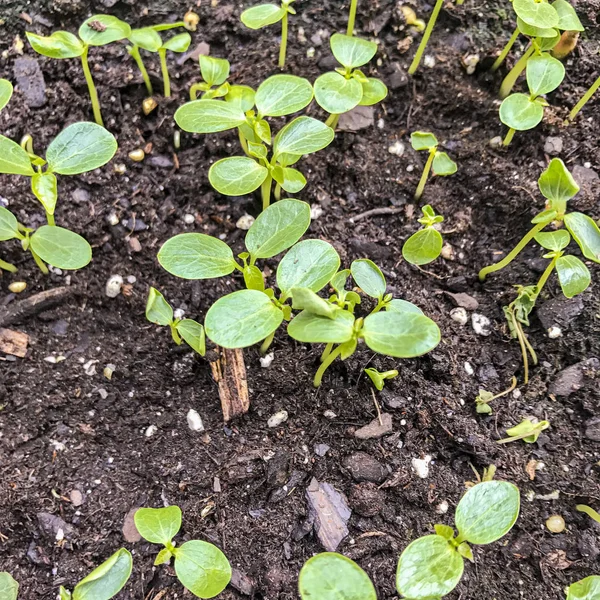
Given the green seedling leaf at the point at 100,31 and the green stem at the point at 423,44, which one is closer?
the green seedling leaf at the point at 100,31

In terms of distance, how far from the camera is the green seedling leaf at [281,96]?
113 centimetres

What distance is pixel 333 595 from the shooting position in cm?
77

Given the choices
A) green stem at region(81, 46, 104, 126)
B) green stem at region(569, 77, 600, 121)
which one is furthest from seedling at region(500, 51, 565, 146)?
green stem at region(81, 46, 104, 126)

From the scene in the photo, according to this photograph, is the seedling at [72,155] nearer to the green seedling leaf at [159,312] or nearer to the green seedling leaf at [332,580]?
the green seedling leaf at [159,312]

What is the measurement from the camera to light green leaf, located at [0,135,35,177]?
1007mm

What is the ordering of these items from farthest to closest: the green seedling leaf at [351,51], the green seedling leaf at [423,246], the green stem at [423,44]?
1. the green stem at [423,44]
2. the green seedling leaf at [351,51]
3. the green seedling leaf at [423,246]

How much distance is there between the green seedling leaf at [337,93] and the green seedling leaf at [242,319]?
457mm

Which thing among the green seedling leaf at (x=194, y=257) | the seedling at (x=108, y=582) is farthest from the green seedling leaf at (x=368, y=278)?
the seedling at (x=108, y=582)

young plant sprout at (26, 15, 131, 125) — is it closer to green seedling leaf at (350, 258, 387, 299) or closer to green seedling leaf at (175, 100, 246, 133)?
green seedling leaf at (175, 100, 246, 133)

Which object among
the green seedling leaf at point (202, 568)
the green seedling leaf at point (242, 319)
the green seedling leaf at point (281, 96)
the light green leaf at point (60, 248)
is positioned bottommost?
the green seedling leaf at point (202, 568)

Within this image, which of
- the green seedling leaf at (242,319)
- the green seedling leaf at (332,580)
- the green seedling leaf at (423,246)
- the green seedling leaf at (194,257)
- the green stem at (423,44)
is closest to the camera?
the green seedling leaf at (332,580)

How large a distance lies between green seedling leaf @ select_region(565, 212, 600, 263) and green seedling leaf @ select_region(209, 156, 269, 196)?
0.59 m

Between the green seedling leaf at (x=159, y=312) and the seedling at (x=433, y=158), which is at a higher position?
the seedling at (x=433, y=158)

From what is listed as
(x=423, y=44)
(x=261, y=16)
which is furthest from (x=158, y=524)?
(x=423, y=44)
